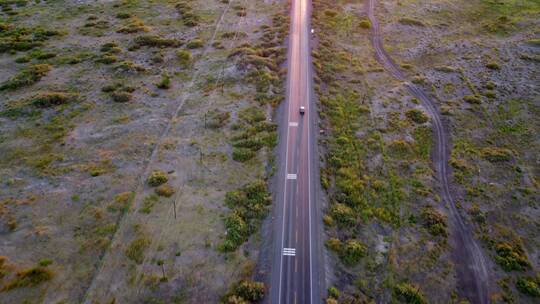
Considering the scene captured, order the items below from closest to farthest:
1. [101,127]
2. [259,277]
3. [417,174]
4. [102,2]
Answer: [259,277]
[417,174]
[101,127]
[102,2]

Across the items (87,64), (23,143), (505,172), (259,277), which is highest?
(87,64)

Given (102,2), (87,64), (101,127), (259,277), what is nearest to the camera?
(259,277)

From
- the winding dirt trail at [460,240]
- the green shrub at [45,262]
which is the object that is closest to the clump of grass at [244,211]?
the green shrub at [45,262]

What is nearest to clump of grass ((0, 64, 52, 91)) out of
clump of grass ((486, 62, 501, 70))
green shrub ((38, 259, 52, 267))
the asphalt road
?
green shrub ((38, 259, 52, 267))

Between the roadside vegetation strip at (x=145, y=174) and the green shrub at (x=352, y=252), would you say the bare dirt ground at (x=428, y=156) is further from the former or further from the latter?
the roadside vegetation strip at (x=145, y=174)

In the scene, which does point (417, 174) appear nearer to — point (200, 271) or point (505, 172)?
point (505, 172)

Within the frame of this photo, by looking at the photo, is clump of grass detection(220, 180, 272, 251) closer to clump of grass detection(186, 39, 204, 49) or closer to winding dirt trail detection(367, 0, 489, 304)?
winding dirt trail detection(367, 0, 489, 304)

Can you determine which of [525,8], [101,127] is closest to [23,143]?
[101,127]

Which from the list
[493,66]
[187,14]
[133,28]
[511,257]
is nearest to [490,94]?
[493,66]
